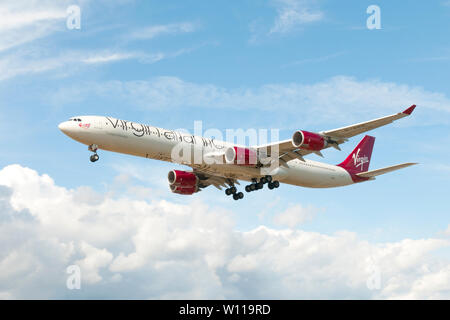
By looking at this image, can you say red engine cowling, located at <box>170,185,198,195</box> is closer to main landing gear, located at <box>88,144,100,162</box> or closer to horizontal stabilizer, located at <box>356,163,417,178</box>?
main landing gear, located at <box>88,144,100,162</box>

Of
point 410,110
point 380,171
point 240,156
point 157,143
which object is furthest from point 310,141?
point 157,143

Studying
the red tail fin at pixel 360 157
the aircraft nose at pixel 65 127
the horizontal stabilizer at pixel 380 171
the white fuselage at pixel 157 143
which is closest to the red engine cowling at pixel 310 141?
the white fuselage at pixel 157 143

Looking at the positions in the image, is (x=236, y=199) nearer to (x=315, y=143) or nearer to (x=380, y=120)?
(x=315, y=143)

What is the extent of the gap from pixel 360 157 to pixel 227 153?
19059mm

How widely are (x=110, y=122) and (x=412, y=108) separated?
77.1ft

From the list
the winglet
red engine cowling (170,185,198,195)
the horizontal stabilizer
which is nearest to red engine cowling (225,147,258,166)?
red engine cowling (170,185,198,195)

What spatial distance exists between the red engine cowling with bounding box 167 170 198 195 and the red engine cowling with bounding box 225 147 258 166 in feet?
27.2

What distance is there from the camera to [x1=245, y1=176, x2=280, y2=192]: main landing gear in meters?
56.5

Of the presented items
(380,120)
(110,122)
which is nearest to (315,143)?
(380,120)

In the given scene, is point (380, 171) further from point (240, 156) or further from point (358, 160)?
point (240, 156)

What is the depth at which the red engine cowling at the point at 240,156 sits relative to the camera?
5241cm

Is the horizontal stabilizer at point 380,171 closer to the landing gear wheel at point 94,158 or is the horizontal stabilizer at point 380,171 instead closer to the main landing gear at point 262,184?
the main landing gear at point 262,184

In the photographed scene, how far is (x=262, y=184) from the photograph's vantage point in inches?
2234
